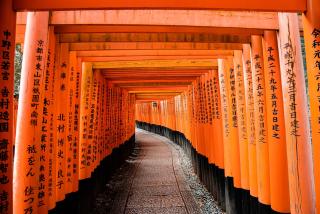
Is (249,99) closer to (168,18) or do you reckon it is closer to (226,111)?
(226,111)

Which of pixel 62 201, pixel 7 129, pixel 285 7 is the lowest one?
pixel 62 201

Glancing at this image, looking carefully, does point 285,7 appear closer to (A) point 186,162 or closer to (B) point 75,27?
(B) point 75,27

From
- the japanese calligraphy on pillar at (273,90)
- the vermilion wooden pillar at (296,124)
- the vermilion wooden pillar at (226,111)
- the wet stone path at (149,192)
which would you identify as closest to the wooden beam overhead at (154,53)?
the vermilion wooden pillar at (226,111)

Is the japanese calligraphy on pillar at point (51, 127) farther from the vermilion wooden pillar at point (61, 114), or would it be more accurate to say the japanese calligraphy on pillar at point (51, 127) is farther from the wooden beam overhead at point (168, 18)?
the wooden beam overhead at point (168, 18)

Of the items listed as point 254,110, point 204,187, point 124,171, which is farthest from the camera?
point 124,171

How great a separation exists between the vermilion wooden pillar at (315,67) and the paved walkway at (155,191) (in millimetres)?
5108

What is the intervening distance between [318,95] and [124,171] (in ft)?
35.7

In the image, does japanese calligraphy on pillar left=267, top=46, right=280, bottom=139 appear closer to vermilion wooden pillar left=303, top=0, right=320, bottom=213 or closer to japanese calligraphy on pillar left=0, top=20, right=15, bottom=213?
vermilion wooden pillar left=303, top=0, right=320, bottom=213

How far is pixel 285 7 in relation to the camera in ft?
10.7

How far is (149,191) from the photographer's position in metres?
9.70

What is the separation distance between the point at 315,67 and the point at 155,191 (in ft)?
24.4

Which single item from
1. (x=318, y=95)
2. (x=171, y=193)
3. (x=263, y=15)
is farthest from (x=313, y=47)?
(x=171, y=193)

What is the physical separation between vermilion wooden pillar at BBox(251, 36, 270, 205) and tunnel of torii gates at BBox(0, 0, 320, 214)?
16 mm

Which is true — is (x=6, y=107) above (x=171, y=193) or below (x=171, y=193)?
above
